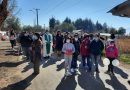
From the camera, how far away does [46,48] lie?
25516 mm

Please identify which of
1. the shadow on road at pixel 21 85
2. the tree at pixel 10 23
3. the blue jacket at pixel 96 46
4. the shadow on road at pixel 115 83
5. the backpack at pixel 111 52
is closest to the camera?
the shadow on road at pixel 21 85

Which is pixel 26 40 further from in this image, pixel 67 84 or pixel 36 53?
pixel 67 84

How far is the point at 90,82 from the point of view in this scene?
16203 millimetres

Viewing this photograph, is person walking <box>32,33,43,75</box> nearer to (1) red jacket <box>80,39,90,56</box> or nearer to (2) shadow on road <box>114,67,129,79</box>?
(1) red jacket <box>80,39,90,56</box>

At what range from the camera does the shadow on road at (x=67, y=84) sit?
14.9 m

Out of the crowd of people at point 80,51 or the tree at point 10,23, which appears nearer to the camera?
the crowd of people at point 80,51

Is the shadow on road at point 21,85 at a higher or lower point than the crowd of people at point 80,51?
lower

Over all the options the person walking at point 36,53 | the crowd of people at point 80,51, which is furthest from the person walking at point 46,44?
the person walking at point 36,53

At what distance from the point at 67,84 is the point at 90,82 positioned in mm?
1103

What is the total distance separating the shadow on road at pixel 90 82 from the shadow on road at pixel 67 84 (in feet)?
0.92

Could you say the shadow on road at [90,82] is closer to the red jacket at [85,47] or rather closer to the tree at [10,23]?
the red jacket at [85,47]

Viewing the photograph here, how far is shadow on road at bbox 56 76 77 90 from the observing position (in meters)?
14.9

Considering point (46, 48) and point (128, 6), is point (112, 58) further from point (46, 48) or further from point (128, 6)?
point (46, 48)

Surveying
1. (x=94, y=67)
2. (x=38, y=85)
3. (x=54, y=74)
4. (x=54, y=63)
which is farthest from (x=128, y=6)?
(x=54, y=63)
